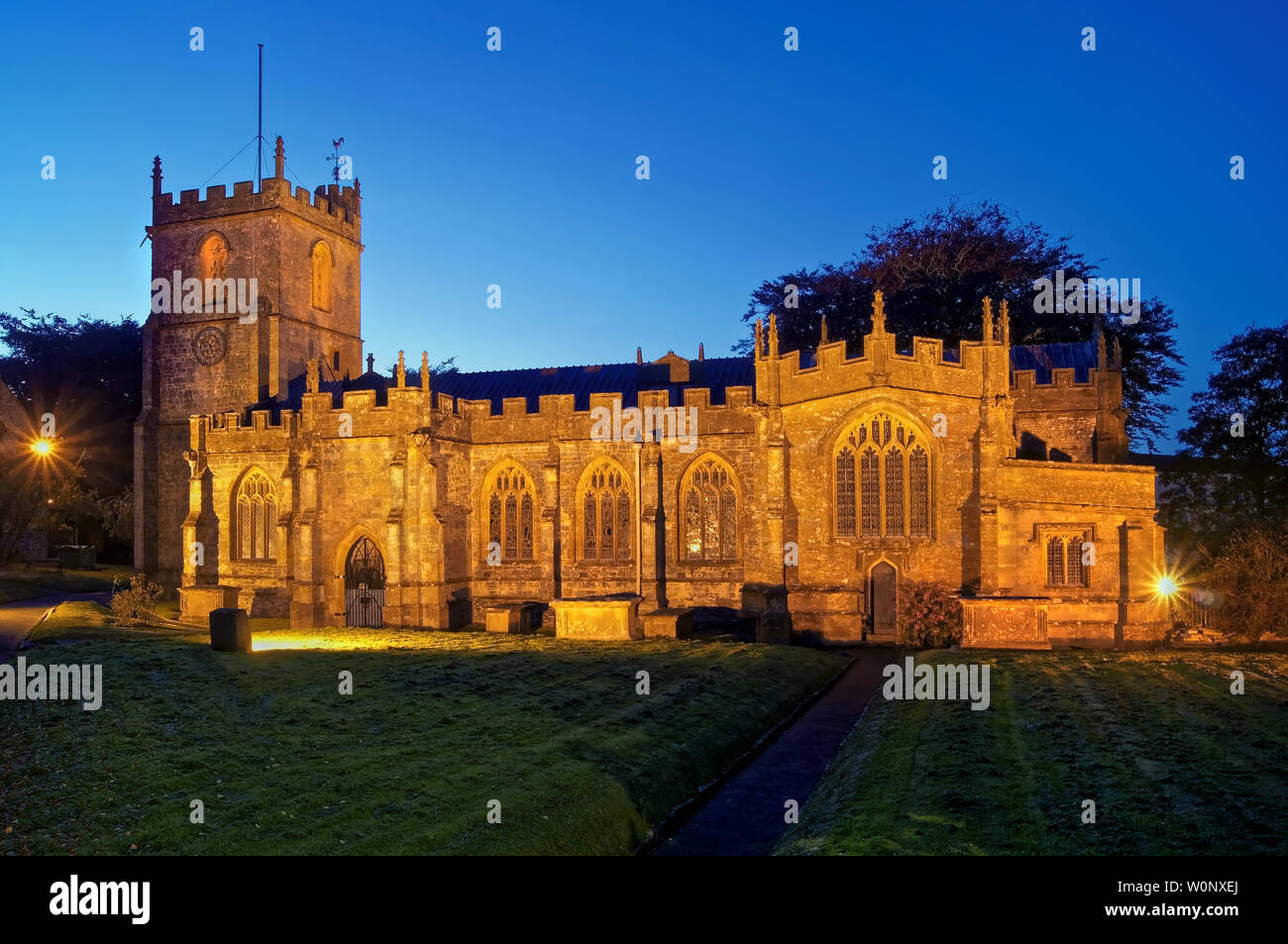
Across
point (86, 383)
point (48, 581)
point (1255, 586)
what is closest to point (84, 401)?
point (86, 383)

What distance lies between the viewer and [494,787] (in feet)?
38.2

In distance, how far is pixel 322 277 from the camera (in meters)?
42.8

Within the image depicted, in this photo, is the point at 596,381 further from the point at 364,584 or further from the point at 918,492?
the point at 918,492

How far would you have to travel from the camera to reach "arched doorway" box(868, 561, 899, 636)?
27.4 metres

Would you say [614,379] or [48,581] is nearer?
[614,379]

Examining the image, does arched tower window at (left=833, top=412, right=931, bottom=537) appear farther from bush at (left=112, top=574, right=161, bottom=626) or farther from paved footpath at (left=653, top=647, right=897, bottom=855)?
bush at (left=112, top=574, right=161, bottom=626)

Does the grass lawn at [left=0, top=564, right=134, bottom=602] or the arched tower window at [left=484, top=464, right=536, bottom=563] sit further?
the grass lawn at [left=0, top=564, right=134, bottom=602]

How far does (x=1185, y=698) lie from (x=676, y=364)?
841 inches

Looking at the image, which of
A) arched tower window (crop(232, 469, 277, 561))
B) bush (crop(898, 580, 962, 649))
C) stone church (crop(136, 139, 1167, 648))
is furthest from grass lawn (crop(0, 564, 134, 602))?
bush (crop(898, 580, 962, 649))

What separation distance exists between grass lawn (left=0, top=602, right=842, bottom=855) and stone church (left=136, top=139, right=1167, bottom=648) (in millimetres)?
5381

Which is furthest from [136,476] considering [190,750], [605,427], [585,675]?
[190,750]

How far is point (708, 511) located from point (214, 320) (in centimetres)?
2375

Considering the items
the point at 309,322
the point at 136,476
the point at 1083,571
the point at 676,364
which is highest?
the point at 309,322

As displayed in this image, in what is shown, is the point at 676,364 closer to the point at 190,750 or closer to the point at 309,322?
the point at 309,322
